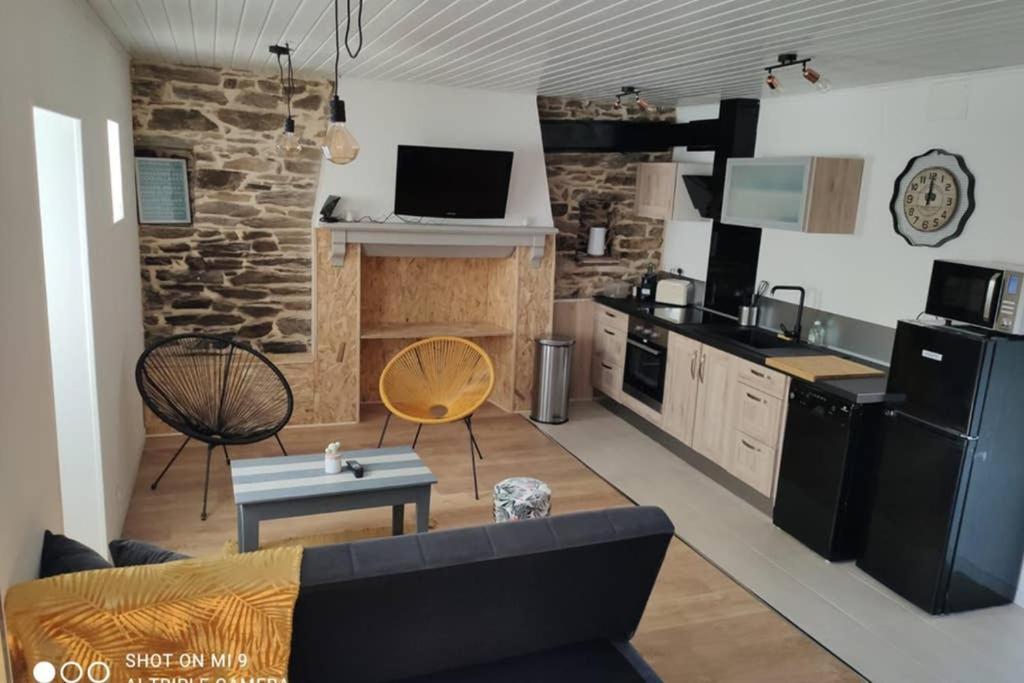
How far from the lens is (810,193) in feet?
14.9

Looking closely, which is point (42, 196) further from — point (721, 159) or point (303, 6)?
point (721, 159)

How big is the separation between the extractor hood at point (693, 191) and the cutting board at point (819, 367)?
1.78m

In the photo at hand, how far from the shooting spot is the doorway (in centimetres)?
297

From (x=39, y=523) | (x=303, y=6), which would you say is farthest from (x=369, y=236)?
(x=39, y=523)

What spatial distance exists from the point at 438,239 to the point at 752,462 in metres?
2.72

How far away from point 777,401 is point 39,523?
3642 mm

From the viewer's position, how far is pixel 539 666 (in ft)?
7.98

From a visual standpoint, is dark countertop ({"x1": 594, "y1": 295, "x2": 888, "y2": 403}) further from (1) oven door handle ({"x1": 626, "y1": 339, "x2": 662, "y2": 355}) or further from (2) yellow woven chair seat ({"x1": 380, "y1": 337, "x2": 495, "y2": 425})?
(2) yellow woven chair seat ({"x1": 380, "y1": 337, "x2": 495, "y2": 425})

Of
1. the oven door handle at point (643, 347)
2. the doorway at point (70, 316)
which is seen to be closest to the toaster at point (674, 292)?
the oven door handle at point (643, 347)

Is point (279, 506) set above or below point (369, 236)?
below

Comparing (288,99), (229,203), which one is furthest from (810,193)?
(229,203)

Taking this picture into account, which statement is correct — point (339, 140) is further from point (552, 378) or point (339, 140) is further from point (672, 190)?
point (672, 190)

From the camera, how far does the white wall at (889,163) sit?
3795 mm

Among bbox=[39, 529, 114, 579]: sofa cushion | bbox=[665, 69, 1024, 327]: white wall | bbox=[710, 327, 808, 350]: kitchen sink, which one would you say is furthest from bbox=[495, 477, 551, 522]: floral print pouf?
bbox=[665, 69, 1024, 327]: white wall
